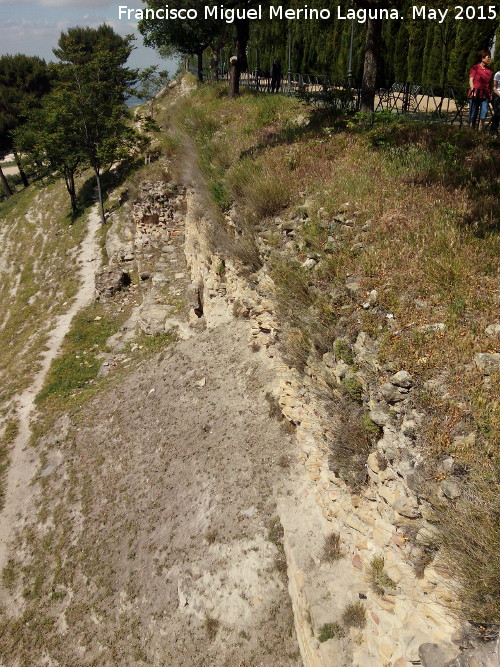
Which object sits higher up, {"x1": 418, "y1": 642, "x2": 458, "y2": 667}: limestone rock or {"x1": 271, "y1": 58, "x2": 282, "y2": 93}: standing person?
{"x1": 271, "y1": 58, "x2": 282, "y2": 93}: standing person

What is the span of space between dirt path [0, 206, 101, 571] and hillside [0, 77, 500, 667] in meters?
0.08

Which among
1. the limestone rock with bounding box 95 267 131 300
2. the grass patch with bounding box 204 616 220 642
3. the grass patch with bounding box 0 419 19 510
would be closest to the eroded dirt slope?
the grass patch with bounding box 204 616 220 642

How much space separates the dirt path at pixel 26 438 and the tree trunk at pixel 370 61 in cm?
1443

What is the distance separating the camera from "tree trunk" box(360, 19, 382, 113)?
40.5 feet

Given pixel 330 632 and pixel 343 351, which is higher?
pixel 343 351

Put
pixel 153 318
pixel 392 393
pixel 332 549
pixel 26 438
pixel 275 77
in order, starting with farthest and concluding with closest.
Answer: pixel 275 77 → pixel 153 318 → pixel 26 438 → pixel 332 549 → pixel 392 393

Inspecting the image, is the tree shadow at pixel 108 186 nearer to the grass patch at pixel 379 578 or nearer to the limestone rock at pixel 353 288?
the limestone rock at pixel 353 288

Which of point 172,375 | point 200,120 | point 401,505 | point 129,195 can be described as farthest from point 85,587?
point 129,195

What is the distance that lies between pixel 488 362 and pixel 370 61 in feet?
37.6

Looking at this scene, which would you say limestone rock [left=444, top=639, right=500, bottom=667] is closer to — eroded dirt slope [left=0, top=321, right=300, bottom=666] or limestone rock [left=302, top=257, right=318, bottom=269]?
eroded dirt slope [left=0, top=321, right=300, bottom=666]

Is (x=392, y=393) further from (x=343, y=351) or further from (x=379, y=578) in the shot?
(x=379, y=578)

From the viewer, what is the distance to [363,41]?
72.0 feet

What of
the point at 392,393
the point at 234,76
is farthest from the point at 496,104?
the point at 234,76

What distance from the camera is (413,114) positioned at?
1510 cm
